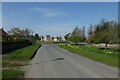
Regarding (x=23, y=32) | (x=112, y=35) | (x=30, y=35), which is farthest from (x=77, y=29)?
(x=112, y=35)

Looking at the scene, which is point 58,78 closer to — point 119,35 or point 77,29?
point 119,35

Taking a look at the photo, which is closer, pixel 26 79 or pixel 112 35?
pixel 26 79

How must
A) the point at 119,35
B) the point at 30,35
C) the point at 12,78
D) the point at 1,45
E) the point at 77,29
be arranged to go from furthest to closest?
the point at 77,29
the point at 30,35
the point at 119,35
the point at 1,45
the point at 12,78

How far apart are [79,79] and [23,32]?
417ft

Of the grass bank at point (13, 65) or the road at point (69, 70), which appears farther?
the road at point (69, 70)

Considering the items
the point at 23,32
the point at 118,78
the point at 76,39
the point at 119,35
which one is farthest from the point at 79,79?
the point at 23,32

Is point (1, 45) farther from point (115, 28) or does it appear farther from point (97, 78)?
point (97, 78)

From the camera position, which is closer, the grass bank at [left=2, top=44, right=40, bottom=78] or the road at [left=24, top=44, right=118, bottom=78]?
the grass bank at [left=2, top=44, right=40, bottom=78]

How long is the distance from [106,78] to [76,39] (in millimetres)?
108952

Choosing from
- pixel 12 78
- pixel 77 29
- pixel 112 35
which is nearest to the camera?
pixel 12 78

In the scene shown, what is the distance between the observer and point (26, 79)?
1416cm

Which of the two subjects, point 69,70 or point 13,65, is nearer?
point 69,70

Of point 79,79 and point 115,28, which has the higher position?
point 115,28

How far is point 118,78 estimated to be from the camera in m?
14.6
